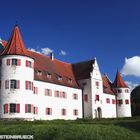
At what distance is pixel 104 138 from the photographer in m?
26.5

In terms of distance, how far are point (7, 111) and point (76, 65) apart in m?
28.1

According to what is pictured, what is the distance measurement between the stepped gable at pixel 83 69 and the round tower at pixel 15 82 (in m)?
18.7

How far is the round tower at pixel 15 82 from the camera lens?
4338 centimetres

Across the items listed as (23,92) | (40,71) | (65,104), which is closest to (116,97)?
(65,104)

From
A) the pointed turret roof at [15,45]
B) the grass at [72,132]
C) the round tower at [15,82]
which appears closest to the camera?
the grass at [72,132]

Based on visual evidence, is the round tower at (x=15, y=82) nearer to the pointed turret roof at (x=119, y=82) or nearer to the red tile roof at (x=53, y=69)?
the red tile roof at (x=53, y=69)

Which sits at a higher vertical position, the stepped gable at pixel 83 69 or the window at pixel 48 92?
the stepped gable at pixel 83 69

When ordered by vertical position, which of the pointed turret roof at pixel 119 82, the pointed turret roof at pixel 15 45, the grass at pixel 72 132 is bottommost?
the grass at pixel 72 132

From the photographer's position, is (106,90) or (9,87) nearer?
(9,87)

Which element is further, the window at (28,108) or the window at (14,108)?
the window at (28,108)

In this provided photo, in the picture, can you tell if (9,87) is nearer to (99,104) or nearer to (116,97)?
(99,104)

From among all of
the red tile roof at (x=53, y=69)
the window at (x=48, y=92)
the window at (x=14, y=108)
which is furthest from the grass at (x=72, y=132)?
the window at (x=48, y=92)

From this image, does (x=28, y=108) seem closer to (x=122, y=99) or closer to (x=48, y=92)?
(x=48, y=92)

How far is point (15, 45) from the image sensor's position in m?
46.4
